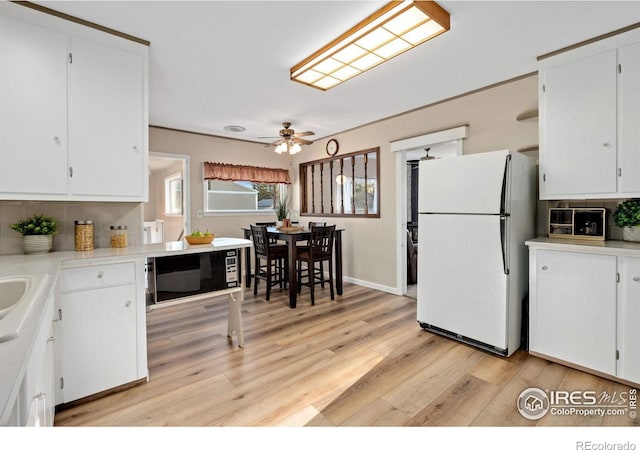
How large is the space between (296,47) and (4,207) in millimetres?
2294

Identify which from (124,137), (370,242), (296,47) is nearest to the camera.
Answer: (124,137)

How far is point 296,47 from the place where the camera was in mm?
2428

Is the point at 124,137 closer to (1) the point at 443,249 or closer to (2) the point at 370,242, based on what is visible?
(1) the point at 443,249

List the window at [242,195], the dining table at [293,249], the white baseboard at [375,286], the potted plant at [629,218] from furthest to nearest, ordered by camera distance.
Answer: the window at [242,195], the white baseboard at [375,286], the dining table at [293,249], the potted plant at [629,218]

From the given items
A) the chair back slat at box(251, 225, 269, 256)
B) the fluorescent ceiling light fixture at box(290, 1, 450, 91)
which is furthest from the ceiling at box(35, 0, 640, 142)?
the chair back slat at box(251, 225, 269, 256)

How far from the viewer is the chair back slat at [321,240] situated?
3909mm

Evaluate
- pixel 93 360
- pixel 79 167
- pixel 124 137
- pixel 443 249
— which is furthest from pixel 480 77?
pixel 93 360

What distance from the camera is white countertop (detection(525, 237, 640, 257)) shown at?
205cm

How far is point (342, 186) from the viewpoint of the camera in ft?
16.6

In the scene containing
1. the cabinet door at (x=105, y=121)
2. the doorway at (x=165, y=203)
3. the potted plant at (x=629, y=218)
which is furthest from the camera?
the doorway at (x=165, y=203)

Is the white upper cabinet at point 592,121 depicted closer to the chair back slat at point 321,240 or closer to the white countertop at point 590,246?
the white countertop at point 590,246

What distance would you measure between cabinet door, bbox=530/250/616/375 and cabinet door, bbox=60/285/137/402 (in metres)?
2.95

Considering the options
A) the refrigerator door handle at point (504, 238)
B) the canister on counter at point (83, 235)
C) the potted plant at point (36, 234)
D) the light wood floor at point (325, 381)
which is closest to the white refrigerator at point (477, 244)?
the refrigerator door handle at point (504, 238)

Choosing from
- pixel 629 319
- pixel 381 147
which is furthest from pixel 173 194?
pixel 629 319
